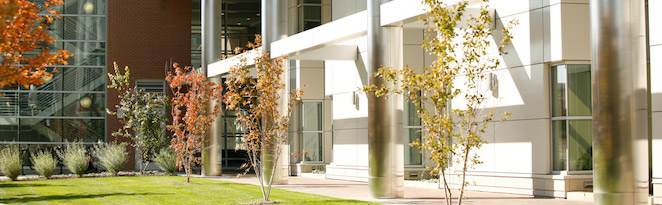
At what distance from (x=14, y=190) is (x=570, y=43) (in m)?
15.0

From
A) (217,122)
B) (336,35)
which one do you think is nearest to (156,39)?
(217,122)

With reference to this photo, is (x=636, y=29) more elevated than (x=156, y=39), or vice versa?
(x=156, y=39)

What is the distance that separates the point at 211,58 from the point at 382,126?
1515 centimetres

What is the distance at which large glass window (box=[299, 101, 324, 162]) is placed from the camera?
3141 centimetres

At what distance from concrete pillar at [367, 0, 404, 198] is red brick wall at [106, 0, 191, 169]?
68.9 ft

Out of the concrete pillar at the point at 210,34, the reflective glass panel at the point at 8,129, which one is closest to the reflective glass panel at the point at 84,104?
the reflective glass panel at the point at 8,129

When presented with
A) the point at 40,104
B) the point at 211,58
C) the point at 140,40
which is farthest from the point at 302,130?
the point at 40,104

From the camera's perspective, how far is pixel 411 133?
2528 cm

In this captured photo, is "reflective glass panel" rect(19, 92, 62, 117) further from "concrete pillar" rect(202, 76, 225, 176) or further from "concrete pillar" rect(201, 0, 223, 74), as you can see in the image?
"concrete pillar" rect(202, 76, 225, 176)

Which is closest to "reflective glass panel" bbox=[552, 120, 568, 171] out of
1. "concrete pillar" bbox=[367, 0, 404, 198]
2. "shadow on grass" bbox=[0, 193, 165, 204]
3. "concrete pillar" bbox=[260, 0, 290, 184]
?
"concrete pillar" bbox=[367, 0, 404, 198]

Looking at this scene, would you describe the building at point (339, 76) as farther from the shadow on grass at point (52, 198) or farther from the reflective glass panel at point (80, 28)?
the shadow on grass at point (52, 198)

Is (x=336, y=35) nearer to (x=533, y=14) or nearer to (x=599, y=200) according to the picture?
(x=533, y=14)

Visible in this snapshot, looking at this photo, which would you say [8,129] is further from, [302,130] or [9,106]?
[302,130]

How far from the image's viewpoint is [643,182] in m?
12.2
